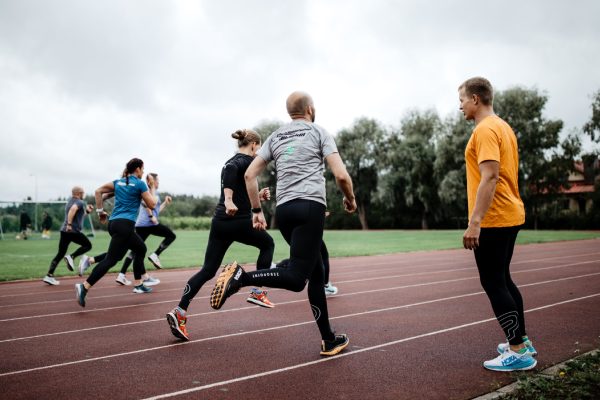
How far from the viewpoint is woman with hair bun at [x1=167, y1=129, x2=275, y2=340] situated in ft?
16.0

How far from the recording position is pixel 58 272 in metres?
12.3

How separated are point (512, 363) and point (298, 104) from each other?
2.59 meters

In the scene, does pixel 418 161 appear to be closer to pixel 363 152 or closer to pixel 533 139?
pixel 363 152

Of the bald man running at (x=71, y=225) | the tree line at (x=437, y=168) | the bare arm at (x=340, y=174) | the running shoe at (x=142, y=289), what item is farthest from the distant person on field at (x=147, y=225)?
the tree line at (x=437, y=168)

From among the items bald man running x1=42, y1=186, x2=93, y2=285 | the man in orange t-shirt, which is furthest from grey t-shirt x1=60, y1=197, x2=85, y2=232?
the man in orange t-shirt

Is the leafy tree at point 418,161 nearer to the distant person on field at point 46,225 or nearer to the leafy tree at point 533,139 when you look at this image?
the leafy tree at point 533,139

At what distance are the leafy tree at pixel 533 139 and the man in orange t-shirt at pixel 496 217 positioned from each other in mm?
41112

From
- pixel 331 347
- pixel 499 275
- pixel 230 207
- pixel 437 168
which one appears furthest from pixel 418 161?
pixel 499 275

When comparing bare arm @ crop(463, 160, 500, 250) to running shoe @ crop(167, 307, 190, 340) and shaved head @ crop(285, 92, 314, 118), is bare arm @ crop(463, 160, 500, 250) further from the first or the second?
running shoe @ crop(167, 307, 190, 340)

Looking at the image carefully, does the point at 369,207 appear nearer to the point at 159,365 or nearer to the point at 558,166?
the point at 558,166

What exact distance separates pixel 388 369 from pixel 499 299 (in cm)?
99

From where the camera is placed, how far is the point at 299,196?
3.92m

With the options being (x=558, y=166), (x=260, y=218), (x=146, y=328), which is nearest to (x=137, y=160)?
(x=146, y=328)

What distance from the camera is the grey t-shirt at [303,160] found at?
3.94m
